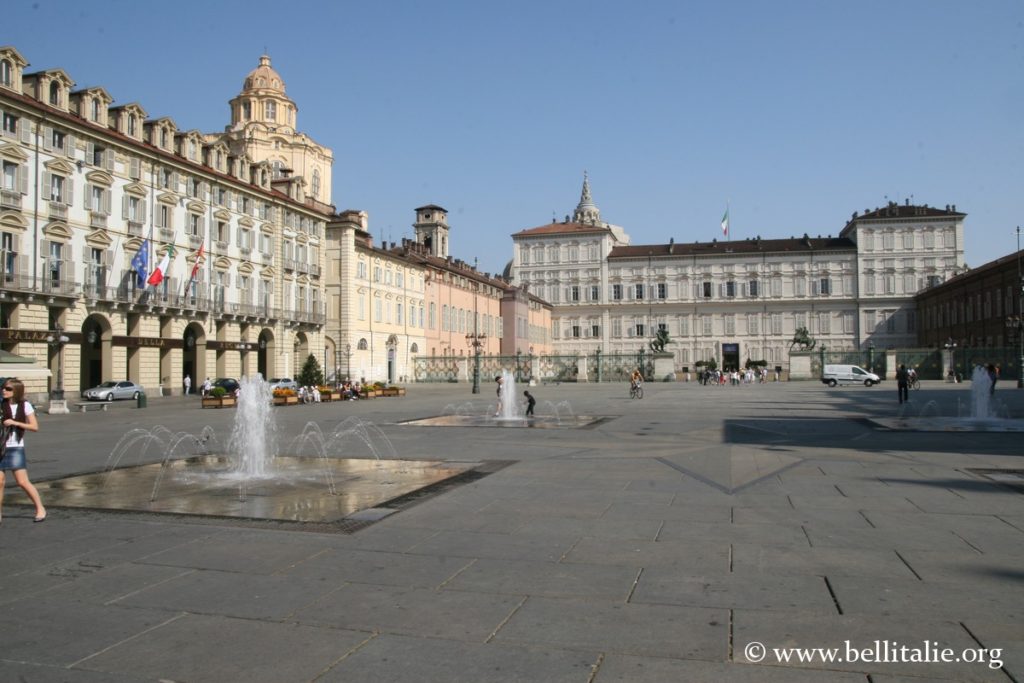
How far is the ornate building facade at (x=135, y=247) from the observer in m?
36.3

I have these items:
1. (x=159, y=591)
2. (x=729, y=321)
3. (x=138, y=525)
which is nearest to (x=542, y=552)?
(x=159, y=591)

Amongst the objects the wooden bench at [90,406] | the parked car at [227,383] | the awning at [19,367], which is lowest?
the wooden bench at [90,406]

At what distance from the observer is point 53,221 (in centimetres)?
3778

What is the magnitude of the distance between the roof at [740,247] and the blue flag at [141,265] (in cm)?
6817

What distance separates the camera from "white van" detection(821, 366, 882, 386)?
55.8 m

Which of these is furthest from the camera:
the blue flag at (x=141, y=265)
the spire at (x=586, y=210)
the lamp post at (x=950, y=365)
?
the spire at (x=586, y=210)

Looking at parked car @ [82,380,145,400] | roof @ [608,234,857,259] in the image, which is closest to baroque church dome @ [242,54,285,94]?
parked car @ [82,380,145,400]

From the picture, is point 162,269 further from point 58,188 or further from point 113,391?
point 113,391

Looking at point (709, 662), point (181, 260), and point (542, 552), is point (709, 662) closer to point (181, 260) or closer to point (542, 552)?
point (542, 552)

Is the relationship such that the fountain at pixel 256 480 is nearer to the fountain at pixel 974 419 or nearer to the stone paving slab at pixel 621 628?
the stone paving slab at pixel 621 628

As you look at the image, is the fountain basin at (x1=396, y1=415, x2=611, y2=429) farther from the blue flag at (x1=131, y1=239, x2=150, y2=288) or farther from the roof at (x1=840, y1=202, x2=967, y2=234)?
the roof at (x1=840, y1=202, x2=967, y2=234)

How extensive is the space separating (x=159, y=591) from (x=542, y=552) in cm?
290

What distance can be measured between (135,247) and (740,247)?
2993 inches

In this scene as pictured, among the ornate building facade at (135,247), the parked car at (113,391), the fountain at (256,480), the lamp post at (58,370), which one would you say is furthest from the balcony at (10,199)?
the fountain at (256,480)
